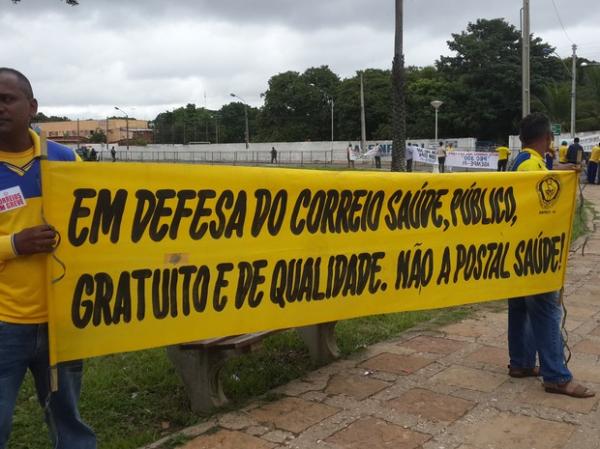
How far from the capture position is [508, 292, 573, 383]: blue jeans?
13.3ft

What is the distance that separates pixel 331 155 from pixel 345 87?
24016 mm

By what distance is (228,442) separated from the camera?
3385mm

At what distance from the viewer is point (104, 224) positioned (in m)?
2.74

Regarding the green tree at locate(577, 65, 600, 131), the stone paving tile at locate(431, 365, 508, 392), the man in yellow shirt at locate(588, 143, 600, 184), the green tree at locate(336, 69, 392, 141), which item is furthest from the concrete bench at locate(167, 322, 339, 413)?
the green tree at locate(336, 69, 392, 141)

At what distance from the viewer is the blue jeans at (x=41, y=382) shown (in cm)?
233

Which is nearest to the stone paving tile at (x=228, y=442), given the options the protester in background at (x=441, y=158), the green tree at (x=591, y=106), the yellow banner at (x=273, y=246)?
the yellow banner at (x=273, y=246)

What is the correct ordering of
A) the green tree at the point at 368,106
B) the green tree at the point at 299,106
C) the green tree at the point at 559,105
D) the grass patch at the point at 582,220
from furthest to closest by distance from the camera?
the green tree at the point at 299,106 < the green tree at the point at 368,106 < the green tree at the point at 559,105 < the grass patch at the point at 582,220

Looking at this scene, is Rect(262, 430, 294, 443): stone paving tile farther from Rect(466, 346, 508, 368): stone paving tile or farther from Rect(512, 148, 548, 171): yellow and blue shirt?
Rect(512, 148, 548, 171): yellow and blue shirt

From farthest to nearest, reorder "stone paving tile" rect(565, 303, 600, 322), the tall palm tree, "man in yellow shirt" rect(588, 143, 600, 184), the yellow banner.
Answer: "man in yellow shirt" rect(588, 143, 600, 184)
the tall palm tree
"stone paving tile" rect(565, 303, 600, 322)
the yellow banner

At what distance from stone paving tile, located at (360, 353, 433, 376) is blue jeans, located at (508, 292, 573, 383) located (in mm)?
657

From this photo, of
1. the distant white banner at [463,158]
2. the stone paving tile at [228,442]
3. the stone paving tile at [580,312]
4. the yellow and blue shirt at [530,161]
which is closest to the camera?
the stone paving tile at [228,442]

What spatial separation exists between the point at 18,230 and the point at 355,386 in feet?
8.43

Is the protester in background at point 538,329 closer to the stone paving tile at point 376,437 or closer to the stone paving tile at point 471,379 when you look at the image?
the stone paving tile at point 471,379

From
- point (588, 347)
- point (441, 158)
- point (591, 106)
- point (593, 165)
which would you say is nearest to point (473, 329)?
point (588, 347)
